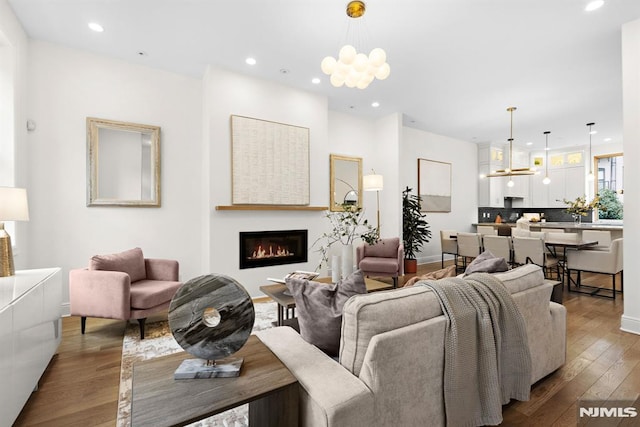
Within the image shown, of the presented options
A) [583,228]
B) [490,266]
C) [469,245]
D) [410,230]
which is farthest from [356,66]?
[583,228]

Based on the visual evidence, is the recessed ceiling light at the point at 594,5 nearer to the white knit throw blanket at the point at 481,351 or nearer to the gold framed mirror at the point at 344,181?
the white knit throw blanket at the point at 481,351

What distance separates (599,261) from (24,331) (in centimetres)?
617

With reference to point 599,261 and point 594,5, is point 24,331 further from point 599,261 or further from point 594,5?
point 599,261

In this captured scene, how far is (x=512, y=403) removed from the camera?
73.7 inches

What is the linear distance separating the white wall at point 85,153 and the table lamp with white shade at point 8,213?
4.52 feet

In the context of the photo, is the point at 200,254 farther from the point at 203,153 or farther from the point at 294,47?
the point at 294,47

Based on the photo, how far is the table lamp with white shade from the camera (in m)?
2.09

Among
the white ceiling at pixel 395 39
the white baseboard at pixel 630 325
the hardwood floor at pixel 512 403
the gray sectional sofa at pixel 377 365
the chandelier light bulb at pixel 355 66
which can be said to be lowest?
the hardwood floor at pixel 512 403

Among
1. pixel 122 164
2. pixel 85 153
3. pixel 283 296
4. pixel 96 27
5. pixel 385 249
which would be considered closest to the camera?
pixel 283 296

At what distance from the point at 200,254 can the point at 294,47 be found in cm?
302

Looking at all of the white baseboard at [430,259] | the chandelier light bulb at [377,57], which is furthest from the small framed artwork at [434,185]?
the chandelier light bulb at [377,57]

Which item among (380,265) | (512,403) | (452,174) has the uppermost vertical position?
(452,174)

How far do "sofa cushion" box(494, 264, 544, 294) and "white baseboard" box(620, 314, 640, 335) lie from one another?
190 centimetres

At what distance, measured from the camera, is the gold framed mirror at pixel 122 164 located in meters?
3.59
